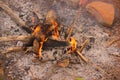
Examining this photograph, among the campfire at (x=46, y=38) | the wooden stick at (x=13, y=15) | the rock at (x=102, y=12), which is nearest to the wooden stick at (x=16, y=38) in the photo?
the campfire at (x=46, y=38)

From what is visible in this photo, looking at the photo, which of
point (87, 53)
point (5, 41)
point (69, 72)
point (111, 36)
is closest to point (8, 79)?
point (5, 41)

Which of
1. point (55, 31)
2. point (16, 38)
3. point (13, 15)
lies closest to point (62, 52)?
point (55, 31)

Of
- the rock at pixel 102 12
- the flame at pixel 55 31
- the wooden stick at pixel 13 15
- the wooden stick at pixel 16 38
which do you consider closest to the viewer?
the wooden stick at pixel 16 38

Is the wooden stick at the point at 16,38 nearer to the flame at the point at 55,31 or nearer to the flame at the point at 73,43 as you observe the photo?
the flame at the point at 55,31

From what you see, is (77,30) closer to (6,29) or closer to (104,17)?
(104,17)

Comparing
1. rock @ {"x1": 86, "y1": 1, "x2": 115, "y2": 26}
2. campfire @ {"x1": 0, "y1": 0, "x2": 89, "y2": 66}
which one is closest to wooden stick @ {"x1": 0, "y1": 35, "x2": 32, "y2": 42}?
campfire @ {"x1": 0, "y1": 0, "x2": 89, "y2": 66}

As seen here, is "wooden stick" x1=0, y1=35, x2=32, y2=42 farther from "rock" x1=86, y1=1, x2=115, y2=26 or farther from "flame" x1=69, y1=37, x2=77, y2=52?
"rock" x1=86, y1=1, x2=115, y2=26
